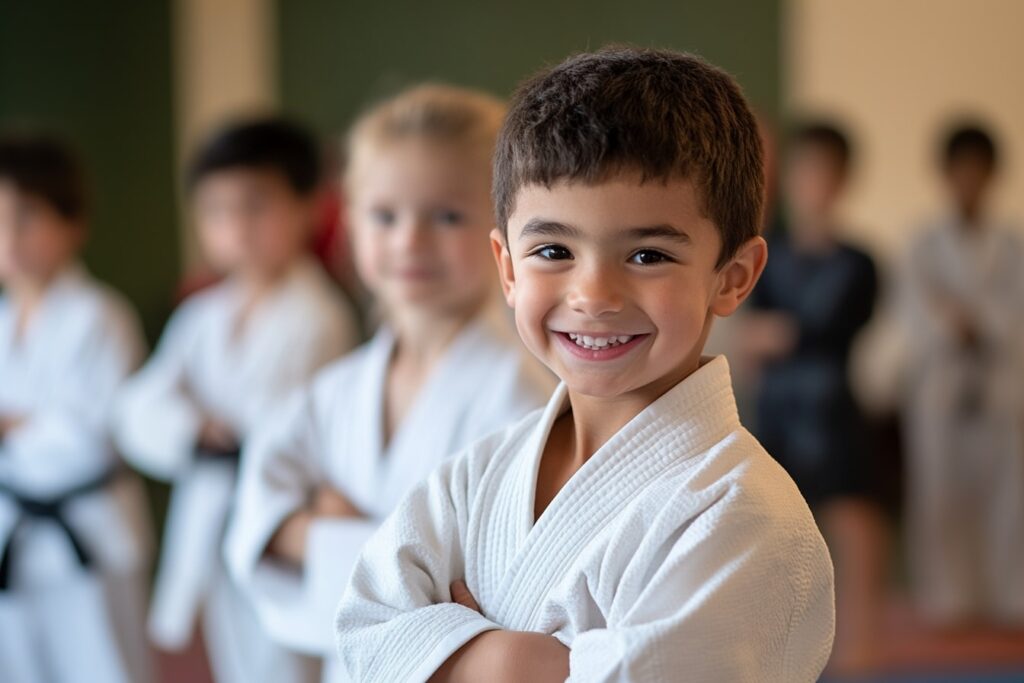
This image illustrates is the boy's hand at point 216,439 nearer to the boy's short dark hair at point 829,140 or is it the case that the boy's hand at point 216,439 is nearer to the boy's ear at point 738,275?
the boy's ear at point 738,275

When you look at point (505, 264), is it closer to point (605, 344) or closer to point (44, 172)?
point (605, 344)

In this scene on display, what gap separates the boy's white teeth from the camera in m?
1.17

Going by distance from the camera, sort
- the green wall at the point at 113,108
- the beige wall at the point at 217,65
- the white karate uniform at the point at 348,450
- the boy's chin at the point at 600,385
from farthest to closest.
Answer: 1. the beige wall at the point at 217,65
2. the green wall at the point at 113,108
3. the white karate uniform at the point at 348,450
4. the boy's chin at the point at 600,385

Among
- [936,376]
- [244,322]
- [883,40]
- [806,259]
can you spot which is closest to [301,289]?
[244,322]

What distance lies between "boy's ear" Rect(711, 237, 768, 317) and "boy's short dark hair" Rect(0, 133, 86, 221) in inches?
93.2

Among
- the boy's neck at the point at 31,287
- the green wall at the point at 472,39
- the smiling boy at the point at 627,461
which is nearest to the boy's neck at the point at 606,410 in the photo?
the smiling boy at the point at 627,461

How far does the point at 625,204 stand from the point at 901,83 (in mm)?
5797

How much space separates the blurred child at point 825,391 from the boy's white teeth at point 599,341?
2820mm

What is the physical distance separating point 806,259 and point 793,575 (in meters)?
2.96

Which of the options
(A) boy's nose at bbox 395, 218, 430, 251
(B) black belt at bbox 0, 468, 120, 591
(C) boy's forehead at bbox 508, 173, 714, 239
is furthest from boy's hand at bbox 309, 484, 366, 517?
(B) black belt at bbox 0, 468, 120, 591

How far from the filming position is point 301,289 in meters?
2.94

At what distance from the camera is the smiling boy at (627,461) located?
1.11 meters

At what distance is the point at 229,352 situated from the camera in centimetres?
295

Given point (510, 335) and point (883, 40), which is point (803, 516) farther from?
point (883, 40)
